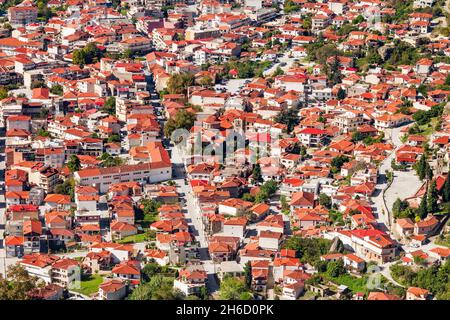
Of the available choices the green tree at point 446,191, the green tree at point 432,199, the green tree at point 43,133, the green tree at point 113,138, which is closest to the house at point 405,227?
the green tree at point 432,199

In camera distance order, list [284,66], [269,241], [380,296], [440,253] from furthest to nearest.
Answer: [284,66], [269,241], [440,253], [380,296]

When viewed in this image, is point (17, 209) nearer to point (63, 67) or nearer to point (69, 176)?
point (69, 176)

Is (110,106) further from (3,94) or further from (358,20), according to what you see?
(358,20)

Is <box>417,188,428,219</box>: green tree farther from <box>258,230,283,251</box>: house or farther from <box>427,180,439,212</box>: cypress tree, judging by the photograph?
<box>258,230,283,251</box>: house

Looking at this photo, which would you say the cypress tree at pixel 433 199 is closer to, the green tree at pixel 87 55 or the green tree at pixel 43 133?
the green tree at pixel 43 133

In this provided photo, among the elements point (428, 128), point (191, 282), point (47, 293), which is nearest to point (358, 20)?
point (428, 128)

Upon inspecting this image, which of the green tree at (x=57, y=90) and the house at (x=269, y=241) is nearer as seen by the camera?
the house at (x=269, y=241)
